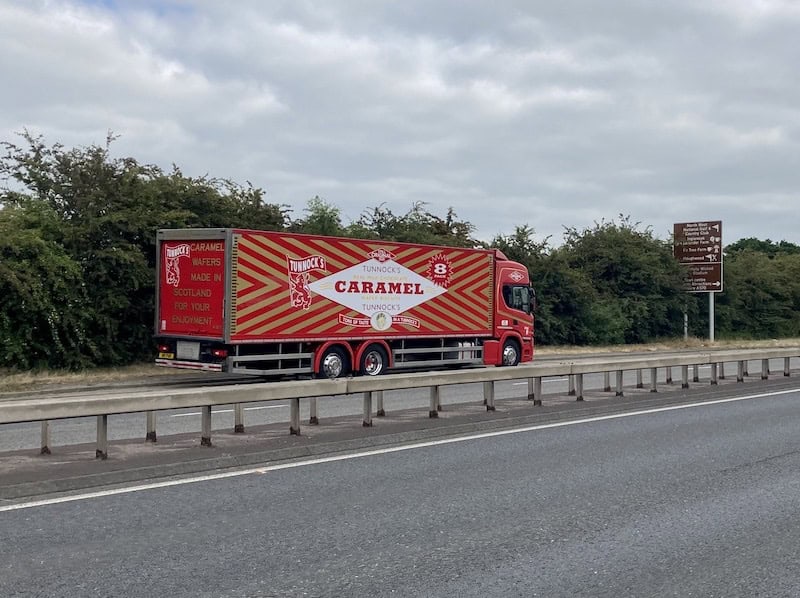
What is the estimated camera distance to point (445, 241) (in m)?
34.5

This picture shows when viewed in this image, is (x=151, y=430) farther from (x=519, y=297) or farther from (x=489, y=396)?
(x=519, y=297)

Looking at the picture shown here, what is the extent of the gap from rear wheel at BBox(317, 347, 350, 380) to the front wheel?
→ 5.25 meters

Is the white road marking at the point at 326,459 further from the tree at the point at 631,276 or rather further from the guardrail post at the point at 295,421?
the tree at the point at 631,276

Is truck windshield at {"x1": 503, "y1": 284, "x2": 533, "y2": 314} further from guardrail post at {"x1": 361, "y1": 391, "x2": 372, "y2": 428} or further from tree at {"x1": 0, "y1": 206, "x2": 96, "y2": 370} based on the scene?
guardrail post at {"x1": 361, "y1": 391, "x2": 372, "y2": 428}

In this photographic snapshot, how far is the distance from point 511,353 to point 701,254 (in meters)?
23.9

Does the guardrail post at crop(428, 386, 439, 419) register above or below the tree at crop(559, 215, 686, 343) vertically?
below

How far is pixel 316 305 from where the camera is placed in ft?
64.0

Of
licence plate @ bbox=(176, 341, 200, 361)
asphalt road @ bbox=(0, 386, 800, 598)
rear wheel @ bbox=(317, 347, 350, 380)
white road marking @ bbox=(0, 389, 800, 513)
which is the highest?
licence plate @ bbox=(176, 341, 200, 361)

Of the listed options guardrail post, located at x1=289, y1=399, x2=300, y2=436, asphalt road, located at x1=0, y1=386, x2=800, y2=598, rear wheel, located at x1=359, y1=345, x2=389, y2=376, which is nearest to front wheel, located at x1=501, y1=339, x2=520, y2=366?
rear wheel, located at x1=359, y1=345, x2=389, y2=376

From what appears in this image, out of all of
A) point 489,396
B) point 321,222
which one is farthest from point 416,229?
point 489,396

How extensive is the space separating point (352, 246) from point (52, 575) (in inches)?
601

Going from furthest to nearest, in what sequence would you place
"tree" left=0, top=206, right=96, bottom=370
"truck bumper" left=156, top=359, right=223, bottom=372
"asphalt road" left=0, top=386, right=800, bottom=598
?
1. "tree" left=0, top=206, right=96, bottom=370
2. "truck bumper" left=156, top=359, right=223, bottom=372
3. "asphalt road" left=0, top=386, right=800, bottom=598

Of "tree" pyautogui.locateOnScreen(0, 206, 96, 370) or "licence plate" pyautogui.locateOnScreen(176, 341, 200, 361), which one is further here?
"tree" pyautogui.locateOnScreen(0, 206, 96, 370)

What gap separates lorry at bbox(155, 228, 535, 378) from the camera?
60.0 feet
